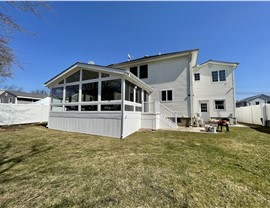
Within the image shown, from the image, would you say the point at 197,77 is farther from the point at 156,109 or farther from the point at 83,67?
the point at 83,67

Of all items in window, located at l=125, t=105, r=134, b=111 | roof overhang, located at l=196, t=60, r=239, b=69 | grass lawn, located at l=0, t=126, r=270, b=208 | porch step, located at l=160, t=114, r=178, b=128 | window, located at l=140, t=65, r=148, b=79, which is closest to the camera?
grass lawn, located at l=0, t=126, r=270, b=208

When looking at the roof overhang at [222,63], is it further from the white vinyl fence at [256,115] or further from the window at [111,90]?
the window at [111,90]

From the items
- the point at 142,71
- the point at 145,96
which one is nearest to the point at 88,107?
the point at 145,96

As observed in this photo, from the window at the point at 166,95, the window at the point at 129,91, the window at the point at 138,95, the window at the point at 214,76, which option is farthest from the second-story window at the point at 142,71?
the window at the point at 214,76

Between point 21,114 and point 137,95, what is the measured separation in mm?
11737

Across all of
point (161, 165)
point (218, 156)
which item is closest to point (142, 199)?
point (161, 165)

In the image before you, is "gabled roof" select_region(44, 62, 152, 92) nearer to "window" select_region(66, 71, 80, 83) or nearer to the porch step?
"window" select_region(66, 71, 80, 83)

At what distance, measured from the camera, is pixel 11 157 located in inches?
160

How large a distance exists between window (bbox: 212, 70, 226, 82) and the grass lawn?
35.5ft

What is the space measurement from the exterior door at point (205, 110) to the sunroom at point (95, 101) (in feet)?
26.8

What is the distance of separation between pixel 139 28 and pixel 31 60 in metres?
8.89

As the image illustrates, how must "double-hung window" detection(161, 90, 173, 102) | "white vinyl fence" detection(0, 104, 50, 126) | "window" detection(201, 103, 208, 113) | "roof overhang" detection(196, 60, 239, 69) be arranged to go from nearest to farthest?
"white vinyl fence" detection(0, 104, 50, 126) → "double-hung window" detection(161, 90, 173, 102) → "roof overhang" detection(196, 60, 239, 69) → "window" detection(201, 103, 208, 113)

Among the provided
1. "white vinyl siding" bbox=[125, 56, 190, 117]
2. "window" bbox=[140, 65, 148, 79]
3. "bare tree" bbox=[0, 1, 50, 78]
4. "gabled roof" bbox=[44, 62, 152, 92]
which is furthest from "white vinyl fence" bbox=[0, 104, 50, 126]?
"white vinyl siding" bbox=[125, 56, 190, 117]

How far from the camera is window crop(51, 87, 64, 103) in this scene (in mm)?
9335
